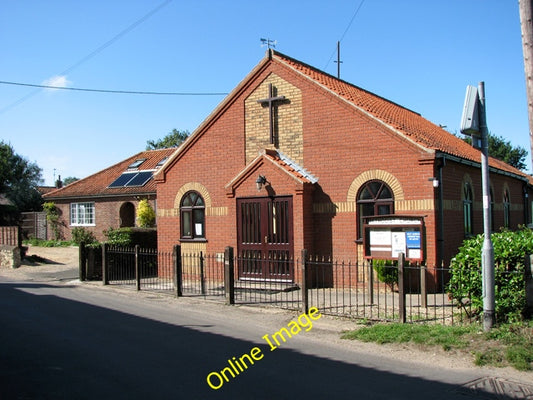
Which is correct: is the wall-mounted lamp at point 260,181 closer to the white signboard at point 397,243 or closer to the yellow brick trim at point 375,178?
the yellow brick trim at point 375,178

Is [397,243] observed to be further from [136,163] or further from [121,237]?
[136,163]

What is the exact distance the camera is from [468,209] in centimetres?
1512

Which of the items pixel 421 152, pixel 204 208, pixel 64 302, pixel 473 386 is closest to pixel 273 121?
pixel 204 208

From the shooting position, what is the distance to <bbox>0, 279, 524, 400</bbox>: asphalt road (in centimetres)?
587

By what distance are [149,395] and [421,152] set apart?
370 inches

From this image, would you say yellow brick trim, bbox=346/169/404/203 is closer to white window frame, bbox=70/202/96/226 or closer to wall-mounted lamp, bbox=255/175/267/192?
wall-mounted lamp, bbox=255/175/267/192

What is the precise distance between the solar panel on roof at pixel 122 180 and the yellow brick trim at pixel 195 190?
13.3 meters

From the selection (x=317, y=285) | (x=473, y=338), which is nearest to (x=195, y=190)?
(x=317, y=285)

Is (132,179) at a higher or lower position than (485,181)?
higher

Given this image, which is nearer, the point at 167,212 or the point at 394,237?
the point at 394,237

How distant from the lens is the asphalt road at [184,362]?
5.87 meters

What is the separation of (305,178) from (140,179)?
675 inches

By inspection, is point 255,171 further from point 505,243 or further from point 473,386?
point 473,386

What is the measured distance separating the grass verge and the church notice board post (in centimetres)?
268
